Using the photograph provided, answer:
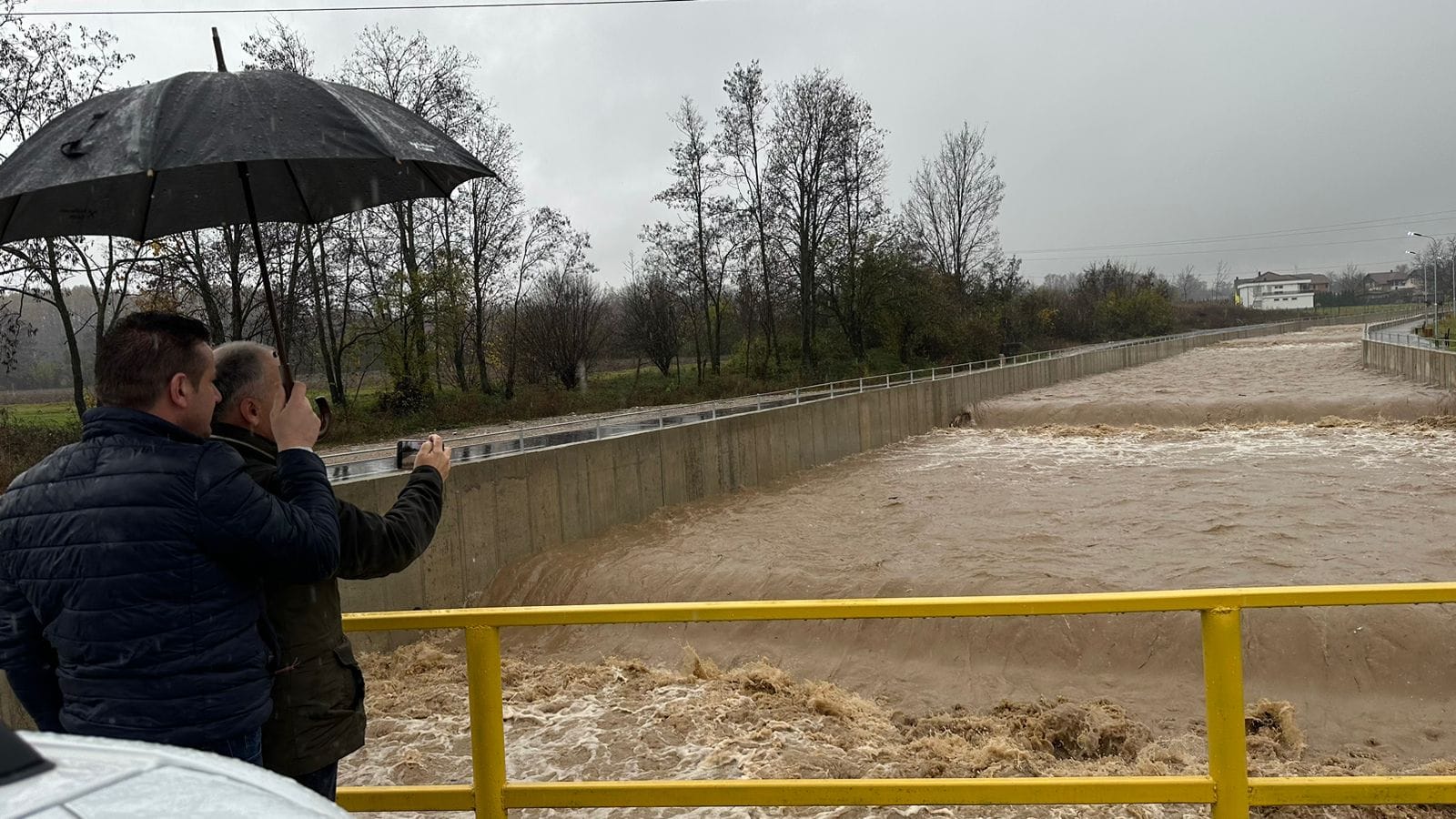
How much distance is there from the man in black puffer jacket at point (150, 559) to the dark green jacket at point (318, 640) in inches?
4.9

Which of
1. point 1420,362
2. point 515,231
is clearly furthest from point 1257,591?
point 1420,362

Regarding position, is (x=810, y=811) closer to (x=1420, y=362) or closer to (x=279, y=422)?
(x=279, y=422)

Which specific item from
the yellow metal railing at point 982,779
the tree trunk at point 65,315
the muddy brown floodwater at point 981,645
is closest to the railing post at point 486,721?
the yellow metal railing at point 982,779

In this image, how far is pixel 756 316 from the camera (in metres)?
48.1

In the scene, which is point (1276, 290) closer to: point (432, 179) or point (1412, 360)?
point (1412, 360)

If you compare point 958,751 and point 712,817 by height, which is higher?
point 712,817

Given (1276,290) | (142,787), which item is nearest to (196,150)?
A: (142,787)

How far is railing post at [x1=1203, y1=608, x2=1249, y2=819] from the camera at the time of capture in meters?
2.78

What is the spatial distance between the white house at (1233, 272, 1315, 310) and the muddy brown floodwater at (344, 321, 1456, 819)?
159334 millimetres

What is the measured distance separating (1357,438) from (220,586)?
29.2 meters

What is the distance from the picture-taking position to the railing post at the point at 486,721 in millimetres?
3043

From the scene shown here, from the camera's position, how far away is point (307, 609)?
2.47 meters

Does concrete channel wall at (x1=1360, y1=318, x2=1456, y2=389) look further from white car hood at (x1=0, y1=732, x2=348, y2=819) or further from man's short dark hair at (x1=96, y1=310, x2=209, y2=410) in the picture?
white car hood at (x1=0, y1=732, x2=348, y2=819)

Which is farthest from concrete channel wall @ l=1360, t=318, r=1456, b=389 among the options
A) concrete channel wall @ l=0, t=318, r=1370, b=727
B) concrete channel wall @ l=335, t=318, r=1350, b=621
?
concrete channel wall @ l=0, t=318, r=1370, b=727
